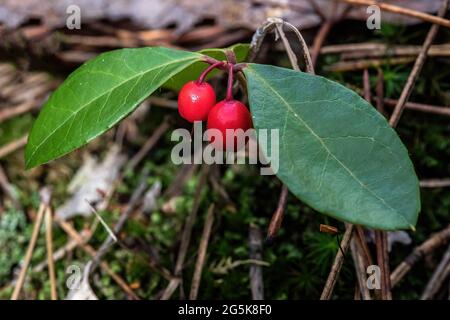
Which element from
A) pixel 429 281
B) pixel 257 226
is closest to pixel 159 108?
pixel 257 226

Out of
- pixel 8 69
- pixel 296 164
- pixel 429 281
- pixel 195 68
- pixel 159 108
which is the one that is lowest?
pixel 429 281

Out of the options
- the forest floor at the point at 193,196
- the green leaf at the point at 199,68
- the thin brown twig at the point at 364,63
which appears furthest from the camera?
the thin brown twig at the point at 364,63

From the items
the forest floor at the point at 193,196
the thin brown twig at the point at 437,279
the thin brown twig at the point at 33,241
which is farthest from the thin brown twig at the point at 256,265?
the thin brown twig at the point at 33,241

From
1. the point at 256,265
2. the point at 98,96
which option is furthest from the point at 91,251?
the point at 98,96

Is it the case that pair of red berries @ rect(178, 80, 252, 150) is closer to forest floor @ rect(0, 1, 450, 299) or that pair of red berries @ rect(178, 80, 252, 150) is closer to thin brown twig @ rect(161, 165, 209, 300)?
forest floor @ rect(0, 1, 450, 299)

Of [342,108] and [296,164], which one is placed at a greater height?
[342,108]

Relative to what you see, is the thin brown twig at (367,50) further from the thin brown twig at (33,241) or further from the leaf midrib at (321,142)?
the thin brown twig at (33,241)

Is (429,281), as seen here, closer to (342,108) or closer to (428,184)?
(428,184)
